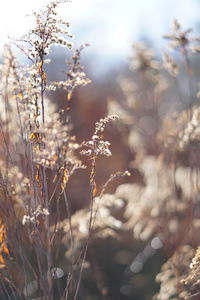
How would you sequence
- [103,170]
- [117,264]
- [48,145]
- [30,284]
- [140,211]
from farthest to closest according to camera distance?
[103,170], [117,264], [140,211], [30,284], [48,145]

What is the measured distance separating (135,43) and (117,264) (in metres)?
2.55

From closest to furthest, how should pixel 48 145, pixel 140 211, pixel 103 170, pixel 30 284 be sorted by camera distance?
pixel 48 145
pixel 30 284
pixel 140 211
pixel 103 170

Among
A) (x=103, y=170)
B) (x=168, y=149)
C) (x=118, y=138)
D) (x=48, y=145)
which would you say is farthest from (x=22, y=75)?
(x=118, y=138)

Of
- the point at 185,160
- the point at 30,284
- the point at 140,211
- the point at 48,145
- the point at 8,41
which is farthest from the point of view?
the point at 185,160

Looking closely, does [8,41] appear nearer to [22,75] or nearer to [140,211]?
[22,75]

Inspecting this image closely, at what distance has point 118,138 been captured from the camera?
8.69 m

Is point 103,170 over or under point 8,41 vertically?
over

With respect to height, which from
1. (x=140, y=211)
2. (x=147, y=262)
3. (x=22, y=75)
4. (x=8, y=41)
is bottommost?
(x=147, y=262)

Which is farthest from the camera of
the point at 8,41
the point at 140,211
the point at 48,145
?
the point at 140,211

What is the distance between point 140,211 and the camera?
3938 millimetres

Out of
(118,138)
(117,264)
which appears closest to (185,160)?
(117,264)

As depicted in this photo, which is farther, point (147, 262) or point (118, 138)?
point (118, 138)

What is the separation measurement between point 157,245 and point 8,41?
12.5 ft

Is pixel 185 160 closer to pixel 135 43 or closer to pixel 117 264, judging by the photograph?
pixel 117 264
